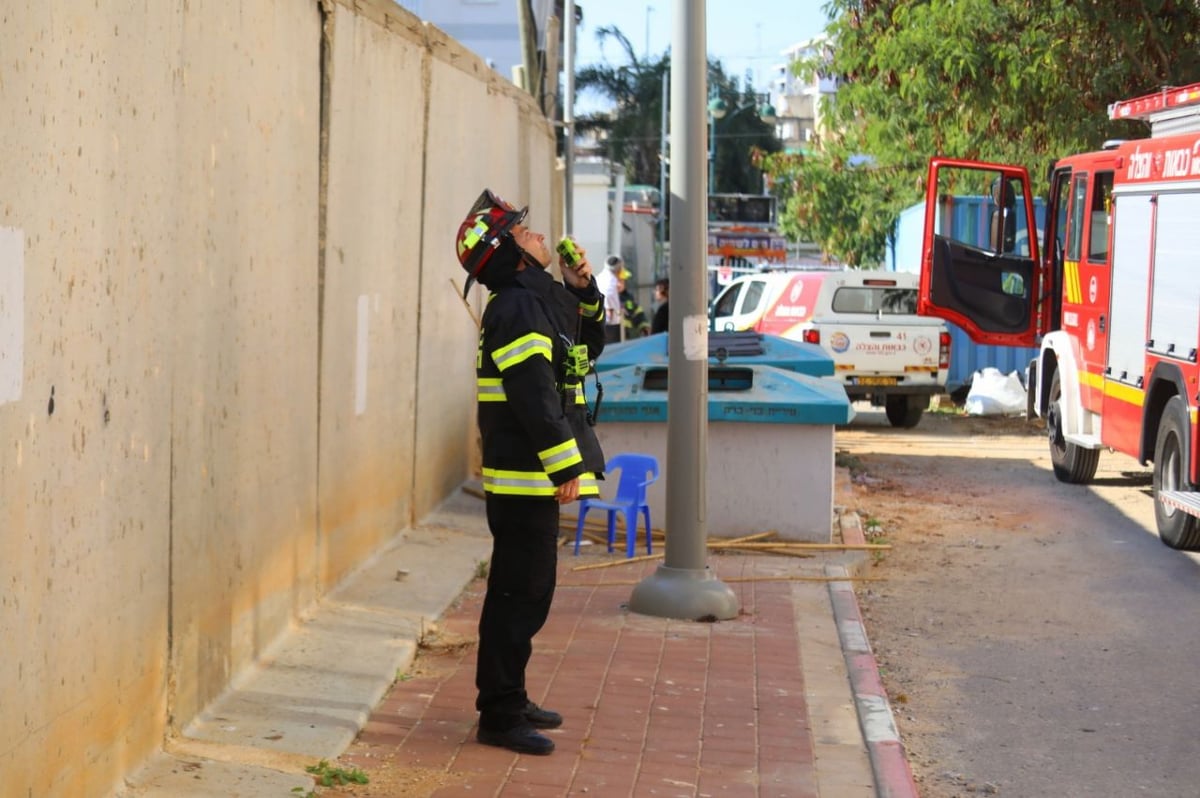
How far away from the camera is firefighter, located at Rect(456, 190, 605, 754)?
5727 millimetres

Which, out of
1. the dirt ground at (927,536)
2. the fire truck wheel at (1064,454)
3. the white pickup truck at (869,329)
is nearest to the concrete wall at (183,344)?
the dirt ground at (927,536)

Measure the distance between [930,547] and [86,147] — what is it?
7.81 meters

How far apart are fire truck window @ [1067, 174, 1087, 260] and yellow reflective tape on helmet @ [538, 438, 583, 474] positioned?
31.1ft

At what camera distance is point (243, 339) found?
20.5 feet

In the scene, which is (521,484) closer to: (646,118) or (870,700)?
(870,700)

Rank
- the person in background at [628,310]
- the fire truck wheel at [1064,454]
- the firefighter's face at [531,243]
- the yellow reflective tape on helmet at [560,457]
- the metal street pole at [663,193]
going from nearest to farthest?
the yellow reflective tape on helmet at [560,457] → the firefighter's face at [531,243] → the fire truck wheel at [1064,454] → the person in background at [628,310] → the metal street pole at [663,193]

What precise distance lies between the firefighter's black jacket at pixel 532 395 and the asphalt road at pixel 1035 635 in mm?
1791

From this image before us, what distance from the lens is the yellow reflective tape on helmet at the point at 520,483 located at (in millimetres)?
5773

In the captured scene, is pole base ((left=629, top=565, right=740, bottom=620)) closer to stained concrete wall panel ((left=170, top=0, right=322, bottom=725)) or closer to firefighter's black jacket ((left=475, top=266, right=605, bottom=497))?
stained concrete wall panel ((left=170, top=0, right=322, bottom=725))

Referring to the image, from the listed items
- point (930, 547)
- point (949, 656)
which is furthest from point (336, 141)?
point (930, 547)

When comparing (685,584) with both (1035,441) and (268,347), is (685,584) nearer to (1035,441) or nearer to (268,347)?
(268,347)

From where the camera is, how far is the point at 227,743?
5586 millimetres

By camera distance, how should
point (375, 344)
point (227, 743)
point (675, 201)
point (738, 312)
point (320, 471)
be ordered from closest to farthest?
point (227, 743), point (320, 471), point (675, 201), point (375, 344), point (738, 312)

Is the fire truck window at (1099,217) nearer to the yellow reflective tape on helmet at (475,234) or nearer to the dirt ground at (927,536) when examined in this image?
the dirt ground at (927,536)
